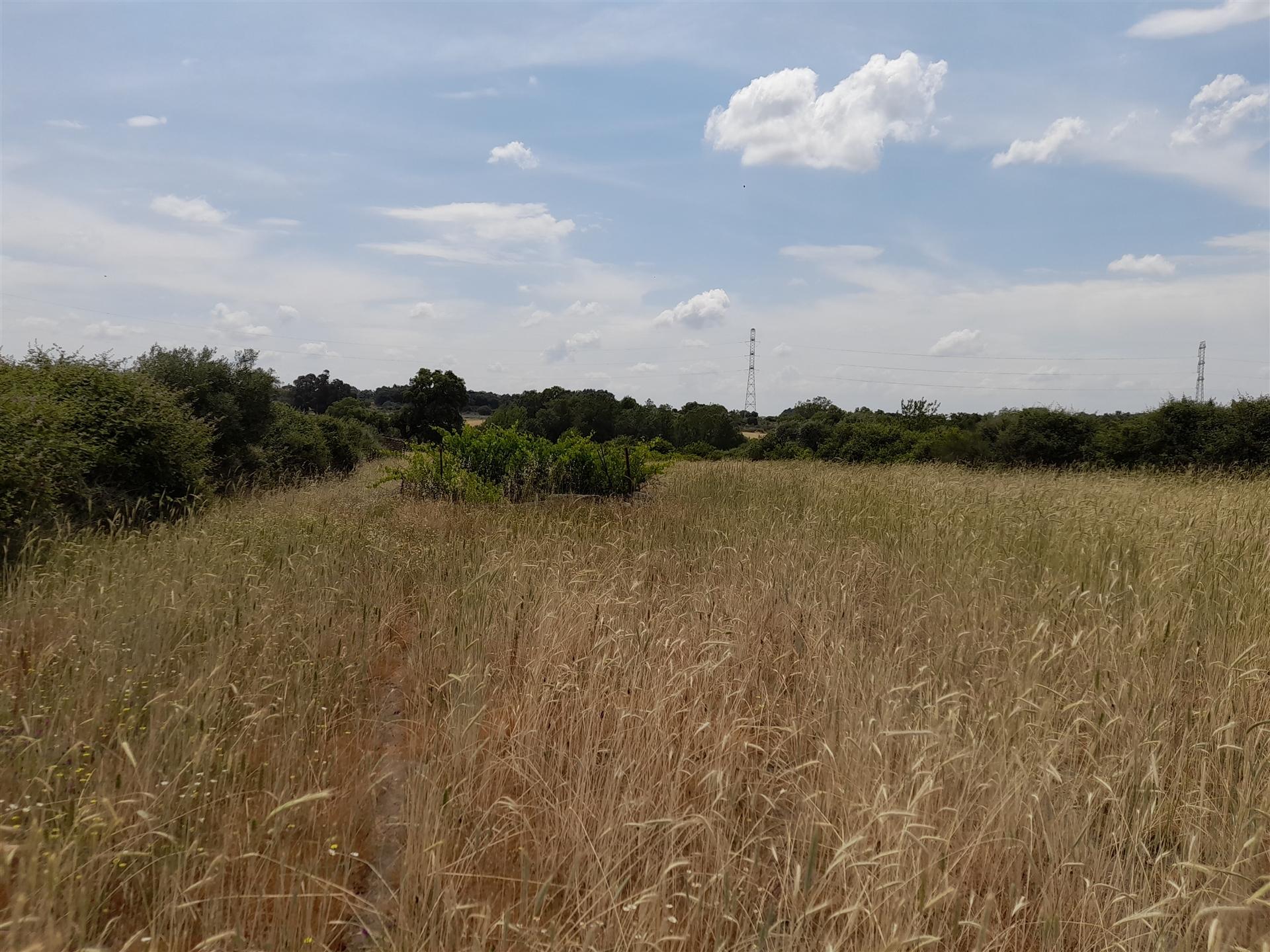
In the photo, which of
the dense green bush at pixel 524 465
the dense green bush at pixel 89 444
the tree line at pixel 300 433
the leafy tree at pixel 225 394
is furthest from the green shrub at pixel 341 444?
the dense green bush at pixel 524 465

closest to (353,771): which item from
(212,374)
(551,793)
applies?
(551,793)

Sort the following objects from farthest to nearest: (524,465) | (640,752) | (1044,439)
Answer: (1044,439)
(524,465)
(640,752)

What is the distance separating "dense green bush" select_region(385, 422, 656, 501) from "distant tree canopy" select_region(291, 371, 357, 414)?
2145 inches

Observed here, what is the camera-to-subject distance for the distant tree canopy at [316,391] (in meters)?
61.5

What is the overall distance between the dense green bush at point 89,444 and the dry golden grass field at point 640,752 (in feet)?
3.69

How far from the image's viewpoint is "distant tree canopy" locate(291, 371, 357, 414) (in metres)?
61.5

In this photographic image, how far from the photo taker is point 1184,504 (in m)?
9.16

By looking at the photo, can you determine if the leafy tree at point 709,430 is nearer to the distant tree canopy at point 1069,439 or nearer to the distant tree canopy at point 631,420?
the distant tree canopy at point 631,420

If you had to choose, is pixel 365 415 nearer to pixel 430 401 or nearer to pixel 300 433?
pixel 430 401

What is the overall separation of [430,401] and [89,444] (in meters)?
32.2

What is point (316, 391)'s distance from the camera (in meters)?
62.6

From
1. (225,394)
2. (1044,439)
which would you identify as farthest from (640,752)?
(1044,439)

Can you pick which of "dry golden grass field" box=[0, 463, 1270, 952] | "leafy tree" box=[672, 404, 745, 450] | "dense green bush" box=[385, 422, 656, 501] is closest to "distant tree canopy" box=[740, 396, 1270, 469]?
"leafy tree" box=[672, 404, 745, 450]

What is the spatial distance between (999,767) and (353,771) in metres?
2.49
